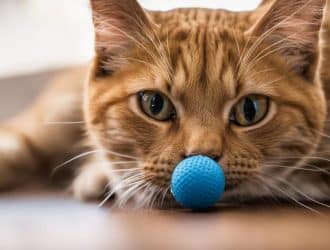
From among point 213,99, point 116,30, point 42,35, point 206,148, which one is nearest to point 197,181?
point 206,148

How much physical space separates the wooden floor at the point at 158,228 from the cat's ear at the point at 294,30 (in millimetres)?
337

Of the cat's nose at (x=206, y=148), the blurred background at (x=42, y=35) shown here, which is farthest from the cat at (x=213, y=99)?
the blurred background at (x=42, y=35)

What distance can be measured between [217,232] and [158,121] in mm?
335

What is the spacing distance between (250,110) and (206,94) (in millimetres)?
114

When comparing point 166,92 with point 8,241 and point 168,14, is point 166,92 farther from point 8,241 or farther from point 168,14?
point 8,241

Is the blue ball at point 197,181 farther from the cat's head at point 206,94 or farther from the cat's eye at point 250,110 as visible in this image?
the cat's eye at point 250,110

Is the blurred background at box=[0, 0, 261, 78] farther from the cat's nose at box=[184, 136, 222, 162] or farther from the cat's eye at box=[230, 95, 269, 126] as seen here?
Result: the cat's nose at box=[184, 136, 222, 162]

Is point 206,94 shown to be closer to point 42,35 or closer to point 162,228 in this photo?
point 162,228

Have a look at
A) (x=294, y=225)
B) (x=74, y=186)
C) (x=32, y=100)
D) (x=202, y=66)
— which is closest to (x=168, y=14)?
(x=202, y=66)

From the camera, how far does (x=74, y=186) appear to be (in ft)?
5.91

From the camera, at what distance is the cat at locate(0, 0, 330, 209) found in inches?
55.7

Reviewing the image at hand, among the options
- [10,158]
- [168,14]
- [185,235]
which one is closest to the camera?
[185,235]

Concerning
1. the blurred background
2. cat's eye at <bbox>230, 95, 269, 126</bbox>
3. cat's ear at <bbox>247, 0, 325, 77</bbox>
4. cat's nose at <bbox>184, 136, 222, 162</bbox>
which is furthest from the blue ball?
the blurred background

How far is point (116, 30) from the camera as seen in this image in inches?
61.2
